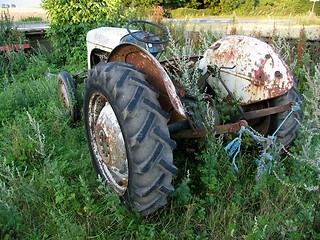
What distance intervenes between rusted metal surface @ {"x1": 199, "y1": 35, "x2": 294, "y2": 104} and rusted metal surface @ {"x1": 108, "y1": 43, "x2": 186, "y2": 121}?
761 mm

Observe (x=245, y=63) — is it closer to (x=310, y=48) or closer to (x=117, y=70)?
(x=117, y=70)

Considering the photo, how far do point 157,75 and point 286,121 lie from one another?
123 cm

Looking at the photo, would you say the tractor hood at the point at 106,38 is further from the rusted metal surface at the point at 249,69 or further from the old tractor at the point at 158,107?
the rusted metal surface at the point at 249,69

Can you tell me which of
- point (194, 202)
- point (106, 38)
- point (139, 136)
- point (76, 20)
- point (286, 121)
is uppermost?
point (106, 38)

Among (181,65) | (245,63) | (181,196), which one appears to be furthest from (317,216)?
(181,65)

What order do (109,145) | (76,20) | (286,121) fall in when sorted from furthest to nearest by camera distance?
(76,20) → (286,121) → (109,145)

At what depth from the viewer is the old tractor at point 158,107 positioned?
193 cm

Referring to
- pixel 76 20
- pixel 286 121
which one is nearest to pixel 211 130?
pixel 286 121

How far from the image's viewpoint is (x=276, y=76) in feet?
8.00

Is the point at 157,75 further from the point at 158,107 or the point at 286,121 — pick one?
the point at 286,121

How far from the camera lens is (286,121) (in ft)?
8.54

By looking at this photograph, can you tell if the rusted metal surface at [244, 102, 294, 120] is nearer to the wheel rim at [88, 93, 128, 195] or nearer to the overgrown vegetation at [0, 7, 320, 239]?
the overgrown vegetation at [0, 7, 320, 239]

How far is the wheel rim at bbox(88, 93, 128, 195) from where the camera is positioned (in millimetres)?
2254

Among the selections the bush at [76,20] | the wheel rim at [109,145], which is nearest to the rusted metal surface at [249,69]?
the wheel rim at [109,145]
